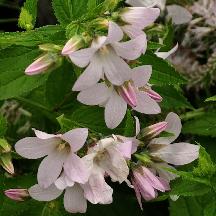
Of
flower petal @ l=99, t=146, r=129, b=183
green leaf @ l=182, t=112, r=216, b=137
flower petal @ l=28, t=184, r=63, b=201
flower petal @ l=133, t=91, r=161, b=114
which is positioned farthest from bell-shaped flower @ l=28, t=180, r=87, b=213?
green leaf @ l=182, t=112, r=216, b=137

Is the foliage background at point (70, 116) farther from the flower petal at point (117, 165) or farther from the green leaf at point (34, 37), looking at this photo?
the flower petal at point (117, 165)

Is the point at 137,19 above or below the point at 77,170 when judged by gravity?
above

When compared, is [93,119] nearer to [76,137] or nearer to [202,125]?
[76,137]

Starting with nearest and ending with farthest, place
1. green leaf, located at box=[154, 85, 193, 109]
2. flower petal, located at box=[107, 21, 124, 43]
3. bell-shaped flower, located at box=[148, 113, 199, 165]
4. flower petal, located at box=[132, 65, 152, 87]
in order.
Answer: flower petal, located at box=[107, 21, 124, 43]
flower petal, located at box=[132, 65, 152, 87]
bell-shaped flower, located at box=[148, 113, 199, 165]
green leaf, located at box=[154, 85, 193, 109]

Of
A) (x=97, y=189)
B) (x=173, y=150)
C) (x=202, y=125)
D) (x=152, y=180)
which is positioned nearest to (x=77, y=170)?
(x=97, y=189)

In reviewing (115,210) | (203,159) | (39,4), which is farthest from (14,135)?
(203,159)

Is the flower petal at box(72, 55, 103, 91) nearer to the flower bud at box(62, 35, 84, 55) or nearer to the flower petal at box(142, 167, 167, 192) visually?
the flower bud at box(62, 35, 84, 55)
